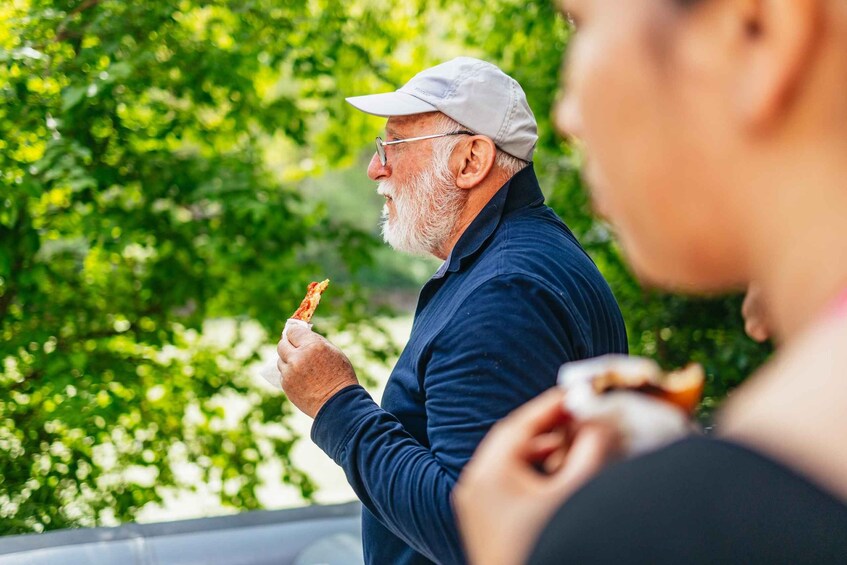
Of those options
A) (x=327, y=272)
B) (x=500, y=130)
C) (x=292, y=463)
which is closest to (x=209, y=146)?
(x=327, y=272)

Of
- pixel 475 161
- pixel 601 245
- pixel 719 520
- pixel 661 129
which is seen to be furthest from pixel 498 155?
pixel 601 245

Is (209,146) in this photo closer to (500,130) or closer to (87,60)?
(87,60)

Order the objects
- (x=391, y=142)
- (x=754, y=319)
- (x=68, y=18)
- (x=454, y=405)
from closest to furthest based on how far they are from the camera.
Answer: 1. (x=754, y=319)
2. (x=454, y=405)
3. (x=391, y=142)
4. (x=68, y=18)

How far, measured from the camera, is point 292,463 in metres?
4.53

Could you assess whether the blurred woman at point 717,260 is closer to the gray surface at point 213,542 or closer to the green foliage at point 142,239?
the gray surface at point 213,542

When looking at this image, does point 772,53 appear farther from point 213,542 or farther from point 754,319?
point 213,542

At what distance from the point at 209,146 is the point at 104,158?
609mm

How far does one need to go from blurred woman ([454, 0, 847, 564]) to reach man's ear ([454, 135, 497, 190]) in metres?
1.63

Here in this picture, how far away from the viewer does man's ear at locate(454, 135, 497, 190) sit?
2.15 m

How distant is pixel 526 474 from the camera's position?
0.46 metres

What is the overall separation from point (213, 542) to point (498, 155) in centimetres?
195

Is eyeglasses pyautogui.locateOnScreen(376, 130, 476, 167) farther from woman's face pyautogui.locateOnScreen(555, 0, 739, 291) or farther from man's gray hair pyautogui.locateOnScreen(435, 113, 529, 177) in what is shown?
woman's face pyautogui.locateOnScreen(555, 0, 739, 291)

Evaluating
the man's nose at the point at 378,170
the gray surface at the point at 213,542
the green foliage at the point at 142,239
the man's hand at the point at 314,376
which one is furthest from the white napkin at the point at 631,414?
the green foliage at the point at 142,239

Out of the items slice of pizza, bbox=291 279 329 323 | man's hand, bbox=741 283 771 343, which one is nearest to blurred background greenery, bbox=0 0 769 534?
slice of pizza, bbox=291 279 329 323
